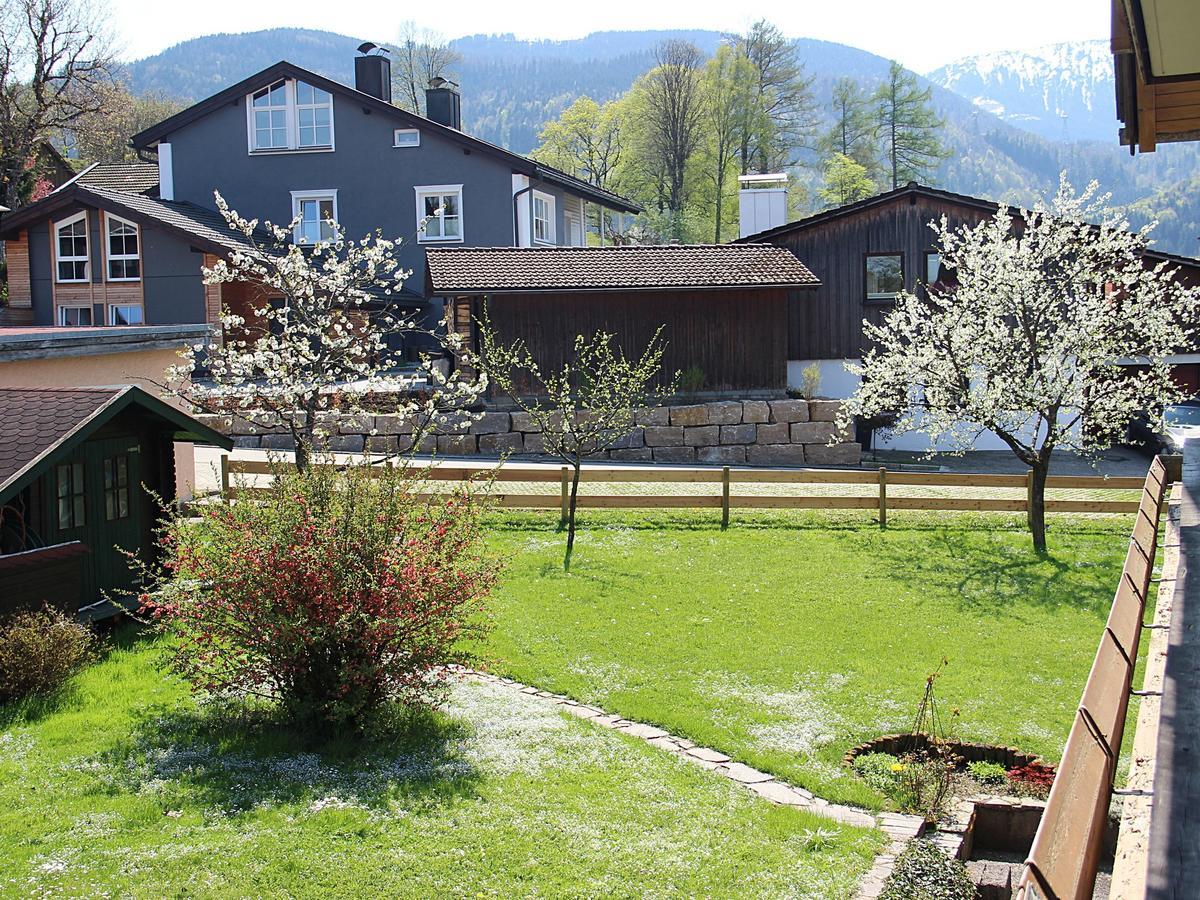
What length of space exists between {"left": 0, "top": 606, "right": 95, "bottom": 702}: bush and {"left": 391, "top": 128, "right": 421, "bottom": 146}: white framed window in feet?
82.4

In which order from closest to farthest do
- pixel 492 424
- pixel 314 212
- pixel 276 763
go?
pixel 276 763, pixel 492 424, pixel 314 212

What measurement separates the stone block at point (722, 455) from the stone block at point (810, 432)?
1289 mm

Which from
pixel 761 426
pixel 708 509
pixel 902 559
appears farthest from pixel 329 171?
pixel 902 559

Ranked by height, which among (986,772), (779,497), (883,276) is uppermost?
(883,276)

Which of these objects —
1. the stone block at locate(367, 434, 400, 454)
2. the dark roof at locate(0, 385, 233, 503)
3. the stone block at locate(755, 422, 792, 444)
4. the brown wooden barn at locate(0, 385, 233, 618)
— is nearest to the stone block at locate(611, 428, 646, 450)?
the stone block at locate(755, 422, 792, 444)

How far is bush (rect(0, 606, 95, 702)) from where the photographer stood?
9352 millimetres

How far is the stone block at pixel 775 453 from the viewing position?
26.5 meters

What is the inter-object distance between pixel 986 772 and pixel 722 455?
17.5 m

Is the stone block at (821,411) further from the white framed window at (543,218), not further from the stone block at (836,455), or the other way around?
the white framed window at (543,218)

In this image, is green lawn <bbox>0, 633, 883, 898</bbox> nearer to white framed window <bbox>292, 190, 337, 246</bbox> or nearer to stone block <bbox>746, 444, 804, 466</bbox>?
stone block <bbox>746, 444, 804, 466</bbox>

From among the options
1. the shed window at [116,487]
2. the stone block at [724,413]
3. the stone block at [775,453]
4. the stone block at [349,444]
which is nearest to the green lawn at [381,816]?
the shed window at [116,487]

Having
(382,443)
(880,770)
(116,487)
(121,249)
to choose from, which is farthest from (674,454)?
(880,770)

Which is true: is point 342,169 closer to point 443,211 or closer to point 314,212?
point 314,212

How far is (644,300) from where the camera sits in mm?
26641
